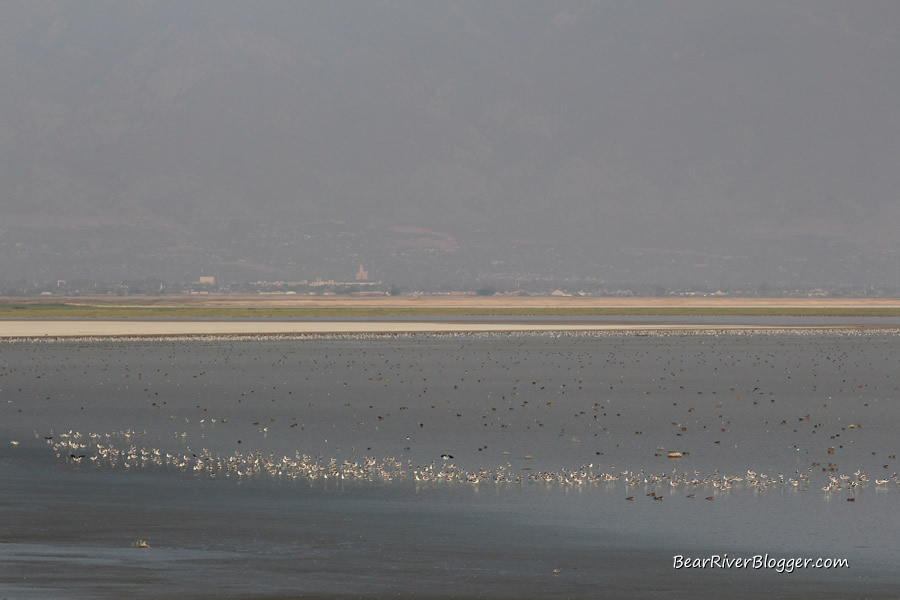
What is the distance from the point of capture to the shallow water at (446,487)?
17.8 metres

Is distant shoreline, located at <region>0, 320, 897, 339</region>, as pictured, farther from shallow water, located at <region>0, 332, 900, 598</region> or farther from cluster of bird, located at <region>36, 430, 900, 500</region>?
cluster of bird, located at <region>36, 430, 900, 500</region>

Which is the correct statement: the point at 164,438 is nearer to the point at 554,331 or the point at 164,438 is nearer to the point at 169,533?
the point at 169,533

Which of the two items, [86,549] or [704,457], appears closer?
[86,549]

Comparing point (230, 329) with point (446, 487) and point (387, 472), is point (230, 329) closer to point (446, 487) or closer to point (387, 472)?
point (387, 472)

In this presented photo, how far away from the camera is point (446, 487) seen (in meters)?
25.5

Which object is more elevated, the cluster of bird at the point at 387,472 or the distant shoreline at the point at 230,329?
the cluster of bird at the point at 387,472

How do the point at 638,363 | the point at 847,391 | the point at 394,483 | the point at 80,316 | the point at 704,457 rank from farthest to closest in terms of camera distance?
the point at 80,316
the point at 638,363
the point at 847,391
the point at 704,457
the point at 394,483

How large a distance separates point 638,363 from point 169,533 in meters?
46.5

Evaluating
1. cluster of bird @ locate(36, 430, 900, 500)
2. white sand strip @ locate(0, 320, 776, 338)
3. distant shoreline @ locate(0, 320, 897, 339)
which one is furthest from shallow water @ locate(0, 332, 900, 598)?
white sand strip @ locate(0, 320, 776, 338)

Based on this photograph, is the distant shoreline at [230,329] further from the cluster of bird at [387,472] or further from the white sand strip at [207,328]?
the cluster of bird at [387,472]

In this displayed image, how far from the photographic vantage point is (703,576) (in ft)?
58.5

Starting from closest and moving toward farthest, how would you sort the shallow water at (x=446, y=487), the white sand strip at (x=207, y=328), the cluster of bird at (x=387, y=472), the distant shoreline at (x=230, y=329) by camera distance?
the shallow water at (x=446, y=487), the cluster of bird at (x=387, y=472), the distant shoreline at (x=230, y=329), the white sand strip at (x=207, y=328)

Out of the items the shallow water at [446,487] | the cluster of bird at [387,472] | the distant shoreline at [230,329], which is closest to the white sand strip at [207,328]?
the distant shoreline at [230,329]

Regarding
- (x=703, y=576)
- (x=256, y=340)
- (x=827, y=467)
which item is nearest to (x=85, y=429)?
(x=827, y=467)
